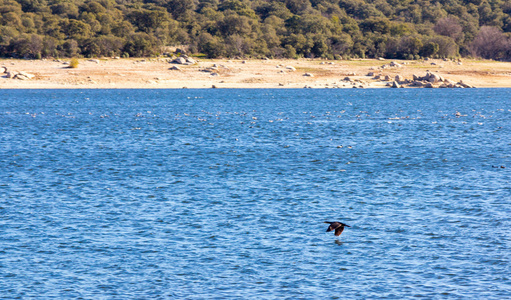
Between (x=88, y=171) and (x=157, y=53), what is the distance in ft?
278

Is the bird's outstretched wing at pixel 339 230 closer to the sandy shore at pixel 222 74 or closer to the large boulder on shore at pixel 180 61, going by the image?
the sandy shore at pixel 222 74

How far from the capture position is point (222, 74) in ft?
319

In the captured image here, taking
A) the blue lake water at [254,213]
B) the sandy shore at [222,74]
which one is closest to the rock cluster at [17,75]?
the sandy shore at [222,74]

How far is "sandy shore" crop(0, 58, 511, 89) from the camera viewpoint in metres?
90.8

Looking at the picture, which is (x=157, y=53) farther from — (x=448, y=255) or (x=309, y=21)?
(x=448, y=255)

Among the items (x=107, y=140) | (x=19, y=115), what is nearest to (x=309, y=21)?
(x=19, y=115)

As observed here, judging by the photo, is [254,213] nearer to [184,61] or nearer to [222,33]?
[184,61]

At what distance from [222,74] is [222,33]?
30.4 meters

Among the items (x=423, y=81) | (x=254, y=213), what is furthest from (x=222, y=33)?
(x=254, y=213)

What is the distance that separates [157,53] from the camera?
111m

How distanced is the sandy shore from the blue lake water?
44.7 m

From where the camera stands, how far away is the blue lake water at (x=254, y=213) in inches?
571

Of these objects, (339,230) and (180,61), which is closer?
(339,230)

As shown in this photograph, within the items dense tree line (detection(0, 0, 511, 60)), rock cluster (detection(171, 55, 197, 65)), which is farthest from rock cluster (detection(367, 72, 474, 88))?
rock cluster (detection(171, 55, 197, 65))
